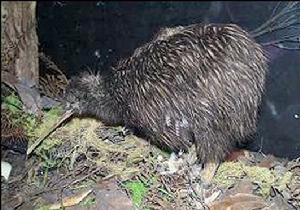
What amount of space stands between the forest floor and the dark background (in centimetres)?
30

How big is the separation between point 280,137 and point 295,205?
0.62 metres

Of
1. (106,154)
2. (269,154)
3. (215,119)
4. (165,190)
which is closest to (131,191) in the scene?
(165,190)

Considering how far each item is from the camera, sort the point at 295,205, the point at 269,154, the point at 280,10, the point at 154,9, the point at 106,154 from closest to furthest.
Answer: the point at 295,205, the point at 106,154, the point at 269,154, the point at 280,10, the point at 154,9

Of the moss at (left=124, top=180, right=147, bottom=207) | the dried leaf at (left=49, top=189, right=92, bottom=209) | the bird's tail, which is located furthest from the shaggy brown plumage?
the bird's tail

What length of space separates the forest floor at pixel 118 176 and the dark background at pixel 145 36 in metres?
0.30

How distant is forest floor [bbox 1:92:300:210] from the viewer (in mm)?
2127

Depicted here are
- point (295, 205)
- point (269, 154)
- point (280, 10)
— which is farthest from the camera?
point (280, 10)

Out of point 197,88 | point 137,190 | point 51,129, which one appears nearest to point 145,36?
point 51,129

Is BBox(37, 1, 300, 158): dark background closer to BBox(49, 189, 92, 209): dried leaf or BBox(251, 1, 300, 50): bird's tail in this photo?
BBox(251, 1, 300, 50): bird's tail

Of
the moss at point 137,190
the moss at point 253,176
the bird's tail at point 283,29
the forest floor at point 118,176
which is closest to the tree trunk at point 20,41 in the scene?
the forest floor at point 118,176

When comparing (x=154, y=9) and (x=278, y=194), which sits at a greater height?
(x=154, y=9)

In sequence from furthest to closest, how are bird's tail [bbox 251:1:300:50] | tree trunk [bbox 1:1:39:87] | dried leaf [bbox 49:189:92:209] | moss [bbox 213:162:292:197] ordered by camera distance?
bird's tail [bbox 251:1:300:50]
moss [bbox 213:162:292:197]
dried leaf [bbox 49:189:92:209]
tree trunk [bbox 1:1:39:87]

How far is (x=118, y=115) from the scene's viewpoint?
8.07ft

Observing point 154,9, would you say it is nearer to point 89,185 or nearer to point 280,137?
point 280,137
